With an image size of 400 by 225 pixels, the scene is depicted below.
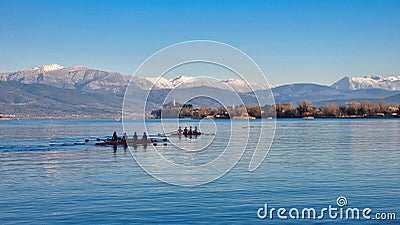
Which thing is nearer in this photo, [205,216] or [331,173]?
[205,216]

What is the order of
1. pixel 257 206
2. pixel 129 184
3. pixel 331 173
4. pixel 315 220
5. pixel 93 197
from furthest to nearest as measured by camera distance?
pixel 331 173, pixel 129 184, pixel 93 197, pixel 257 206, pixel 315 220

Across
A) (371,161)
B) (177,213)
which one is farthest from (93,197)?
(371,161)

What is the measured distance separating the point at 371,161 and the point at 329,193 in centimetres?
1678

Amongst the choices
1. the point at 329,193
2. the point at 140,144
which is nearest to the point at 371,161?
the point at 329,193

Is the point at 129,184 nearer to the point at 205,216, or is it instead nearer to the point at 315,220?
the point at 205,216

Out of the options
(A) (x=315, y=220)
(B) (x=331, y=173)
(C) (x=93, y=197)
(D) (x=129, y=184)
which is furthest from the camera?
(B) (x=331, y=173)

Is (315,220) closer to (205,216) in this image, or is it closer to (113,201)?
(205,216)

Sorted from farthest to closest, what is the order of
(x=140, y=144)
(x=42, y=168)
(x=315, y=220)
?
(x=140, y=144)
(x=42, y=168)
(x=315, y=220)

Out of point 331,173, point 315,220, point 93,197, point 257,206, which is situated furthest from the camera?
point 331,173

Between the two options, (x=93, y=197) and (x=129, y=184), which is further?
(x=129, y=184)

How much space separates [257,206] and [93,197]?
27.7 ft

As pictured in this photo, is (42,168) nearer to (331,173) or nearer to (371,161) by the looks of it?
(331,173)

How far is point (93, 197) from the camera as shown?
27922 millimetres

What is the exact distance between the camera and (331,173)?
1431 inches
